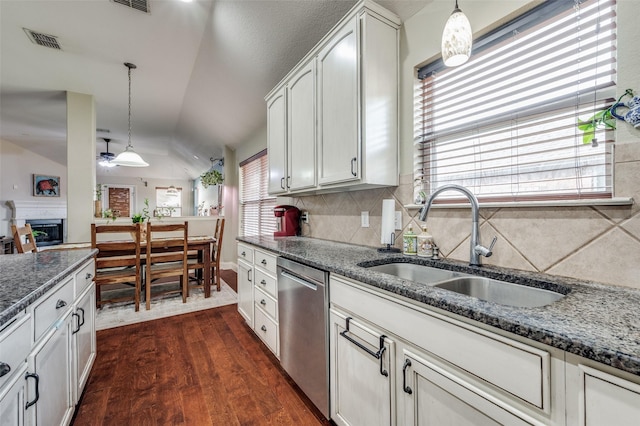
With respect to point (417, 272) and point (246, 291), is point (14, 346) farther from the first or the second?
point (246, 291)

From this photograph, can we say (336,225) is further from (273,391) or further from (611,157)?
(611,157)

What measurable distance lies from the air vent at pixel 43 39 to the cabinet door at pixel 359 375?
3.83 metres

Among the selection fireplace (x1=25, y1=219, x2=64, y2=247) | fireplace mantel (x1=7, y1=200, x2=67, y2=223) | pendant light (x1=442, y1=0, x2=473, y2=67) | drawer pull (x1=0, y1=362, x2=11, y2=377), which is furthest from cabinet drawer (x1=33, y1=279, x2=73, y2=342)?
fireplace (x1=25, y1=219, x2=64, y2=247)

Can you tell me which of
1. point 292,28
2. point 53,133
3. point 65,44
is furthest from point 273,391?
point 53,133

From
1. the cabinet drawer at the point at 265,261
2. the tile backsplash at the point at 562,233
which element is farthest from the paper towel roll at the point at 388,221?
the cabinet drawer at the point at 265,261

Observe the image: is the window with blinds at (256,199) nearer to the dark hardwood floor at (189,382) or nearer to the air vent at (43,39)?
the dark hardwood floor at (189,382)

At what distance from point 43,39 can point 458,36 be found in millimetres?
3882

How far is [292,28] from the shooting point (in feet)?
7.36

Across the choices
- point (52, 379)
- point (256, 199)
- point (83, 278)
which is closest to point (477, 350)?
point (52, 379)

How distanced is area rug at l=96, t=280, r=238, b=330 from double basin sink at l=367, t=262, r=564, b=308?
2568 mm

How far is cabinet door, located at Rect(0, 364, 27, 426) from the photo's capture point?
2.57 feet

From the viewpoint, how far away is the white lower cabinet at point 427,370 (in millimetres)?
649

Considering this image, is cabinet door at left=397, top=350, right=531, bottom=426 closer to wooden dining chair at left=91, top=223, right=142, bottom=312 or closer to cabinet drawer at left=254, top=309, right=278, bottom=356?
cabinet drawer at left=254, top=309, right=278, bottom=356

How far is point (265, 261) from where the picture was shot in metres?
2.10
